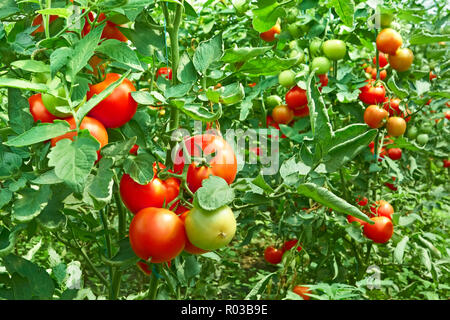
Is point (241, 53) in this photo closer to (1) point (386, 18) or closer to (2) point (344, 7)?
(2) point (344, 7)

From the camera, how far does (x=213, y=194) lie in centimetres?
63

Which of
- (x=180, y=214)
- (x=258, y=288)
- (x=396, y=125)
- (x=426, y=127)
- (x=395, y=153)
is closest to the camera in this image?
(x=180, y=214)

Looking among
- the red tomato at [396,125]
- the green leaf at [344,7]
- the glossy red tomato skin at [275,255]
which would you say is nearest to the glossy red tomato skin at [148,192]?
the green leaf at [344,7]

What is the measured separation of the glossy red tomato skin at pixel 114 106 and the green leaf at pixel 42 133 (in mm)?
99

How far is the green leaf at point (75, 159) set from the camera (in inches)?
19.6

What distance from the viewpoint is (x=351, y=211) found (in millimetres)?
604

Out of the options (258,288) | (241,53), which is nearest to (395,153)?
(258,288)

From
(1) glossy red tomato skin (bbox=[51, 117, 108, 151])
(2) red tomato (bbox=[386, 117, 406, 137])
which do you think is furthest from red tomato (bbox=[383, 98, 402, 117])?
(1) glossy red tomato skin (bbox=[51, 117, 108, 151])

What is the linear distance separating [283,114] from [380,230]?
1.49 ft

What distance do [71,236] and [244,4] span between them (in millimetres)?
786

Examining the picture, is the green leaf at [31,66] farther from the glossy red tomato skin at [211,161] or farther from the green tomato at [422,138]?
the green tomato at [422,138]

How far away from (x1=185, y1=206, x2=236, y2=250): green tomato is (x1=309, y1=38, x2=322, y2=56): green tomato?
817mm

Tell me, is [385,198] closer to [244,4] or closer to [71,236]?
[244,4]
